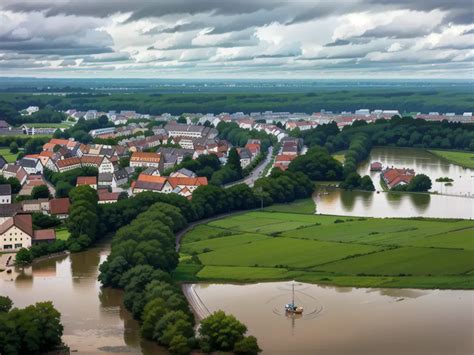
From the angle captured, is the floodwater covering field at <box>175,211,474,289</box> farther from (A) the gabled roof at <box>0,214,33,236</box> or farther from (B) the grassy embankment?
(A) the gabled roof at <box>0,214,33,236</box>

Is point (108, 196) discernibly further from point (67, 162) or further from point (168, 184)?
point (67, 162)

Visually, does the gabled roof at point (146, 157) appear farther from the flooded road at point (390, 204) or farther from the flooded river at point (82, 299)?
the flooded river at point (82, 299)

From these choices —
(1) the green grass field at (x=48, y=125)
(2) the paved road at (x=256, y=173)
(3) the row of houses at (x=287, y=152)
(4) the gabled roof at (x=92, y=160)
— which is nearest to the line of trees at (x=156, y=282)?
(2) the paved road at (x=256, y=173)

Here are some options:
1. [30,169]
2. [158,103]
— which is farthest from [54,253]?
[158,103]

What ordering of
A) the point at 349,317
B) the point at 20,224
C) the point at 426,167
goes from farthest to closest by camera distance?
the point at 426,167, the point at 20,224, the point at 349,317

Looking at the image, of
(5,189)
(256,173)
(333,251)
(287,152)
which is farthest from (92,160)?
(333,251)
